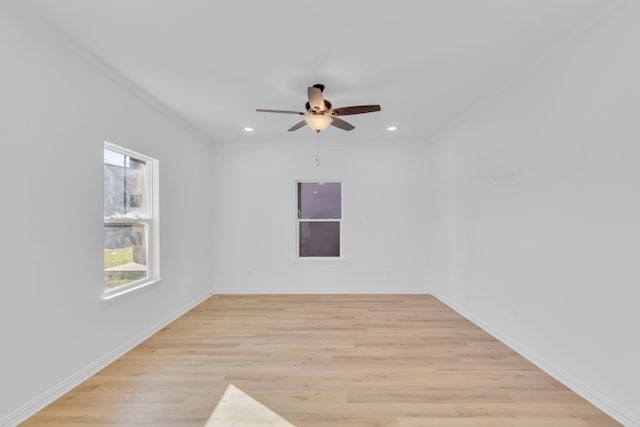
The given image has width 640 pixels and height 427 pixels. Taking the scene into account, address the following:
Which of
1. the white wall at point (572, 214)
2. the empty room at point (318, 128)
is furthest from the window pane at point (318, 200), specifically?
the white wall at point (572, 214)

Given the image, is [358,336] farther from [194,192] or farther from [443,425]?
[194,192]

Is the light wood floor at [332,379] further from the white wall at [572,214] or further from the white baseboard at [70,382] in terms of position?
the white wall at [572,214]

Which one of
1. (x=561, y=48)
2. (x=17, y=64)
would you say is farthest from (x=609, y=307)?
(x=17, y=64)

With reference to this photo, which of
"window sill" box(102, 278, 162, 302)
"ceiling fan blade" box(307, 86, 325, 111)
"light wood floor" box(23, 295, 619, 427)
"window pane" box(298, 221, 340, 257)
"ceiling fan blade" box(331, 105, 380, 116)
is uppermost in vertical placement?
"ceiling fan blade" box(307, 86, 325, 111)

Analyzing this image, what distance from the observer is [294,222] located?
512 centimetres

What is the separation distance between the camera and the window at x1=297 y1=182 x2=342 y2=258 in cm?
526

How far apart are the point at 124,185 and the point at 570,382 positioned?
431 centimetres

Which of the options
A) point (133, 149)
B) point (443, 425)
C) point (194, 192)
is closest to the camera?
point (443, 425)

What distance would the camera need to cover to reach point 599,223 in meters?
1.97

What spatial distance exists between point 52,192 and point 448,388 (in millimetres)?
3265

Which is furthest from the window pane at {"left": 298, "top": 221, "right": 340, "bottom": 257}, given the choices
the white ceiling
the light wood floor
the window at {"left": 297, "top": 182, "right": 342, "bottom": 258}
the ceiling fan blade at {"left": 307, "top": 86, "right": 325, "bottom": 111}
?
the ceiling fan blade at {"left": 307, "top": 86, "right": 325, "bottom": 111}

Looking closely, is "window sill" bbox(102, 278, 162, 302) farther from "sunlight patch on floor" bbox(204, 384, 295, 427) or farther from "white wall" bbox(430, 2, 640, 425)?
"white wall" bbox(430, 2, 640, 425)

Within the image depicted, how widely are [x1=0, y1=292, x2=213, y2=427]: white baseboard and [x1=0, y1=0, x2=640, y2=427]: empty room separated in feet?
0.04

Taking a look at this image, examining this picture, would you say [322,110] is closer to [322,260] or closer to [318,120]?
[318,120]
